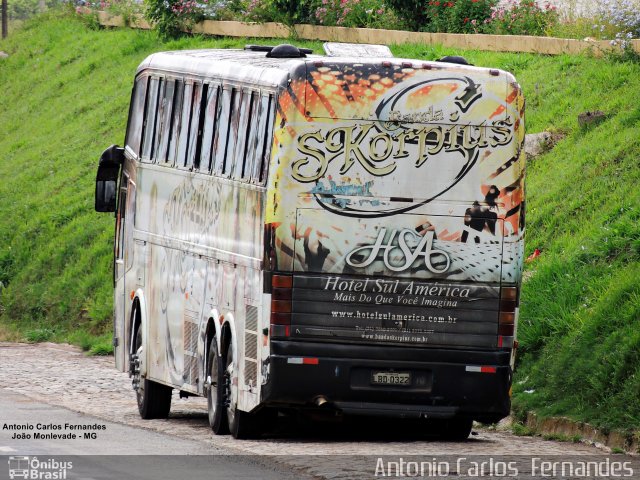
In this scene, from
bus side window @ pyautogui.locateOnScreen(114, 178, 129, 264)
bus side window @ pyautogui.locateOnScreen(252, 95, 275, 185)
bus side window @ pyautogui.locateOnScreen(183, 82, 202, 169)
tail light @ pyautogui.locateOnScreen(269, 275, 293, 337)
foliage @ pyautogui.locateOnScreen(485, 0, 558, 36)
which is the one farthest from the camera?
foliage @ pyautogui.locateOnScreen(485, 0, 558, 36)

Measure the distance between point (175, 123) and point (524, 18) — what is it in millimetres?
11182

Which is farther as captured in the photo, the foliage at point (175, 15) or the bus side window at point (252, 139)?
the foliage at point (175, 15)

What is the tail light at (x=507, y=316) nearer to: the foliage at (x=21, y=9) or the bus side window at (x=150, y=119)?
the bus side window at (x=150, y=119)

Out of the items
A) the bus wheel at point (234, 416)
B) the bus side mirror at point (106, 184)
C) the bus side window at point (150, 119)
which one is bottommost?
the bus wheel at point (234, 416)

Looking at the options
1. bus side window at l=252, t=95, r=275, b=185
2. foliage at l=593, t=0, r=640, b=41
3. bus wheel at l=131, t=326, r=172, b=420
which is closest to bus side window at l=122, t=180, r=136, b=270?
bus wheel at l=131, t=326, r=172, b=420

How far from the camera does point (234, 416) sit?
14922 millimetres

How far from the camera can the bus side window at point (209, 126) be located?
1580 cm

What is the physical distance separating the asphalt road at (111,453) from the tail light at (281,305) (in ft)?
3.67

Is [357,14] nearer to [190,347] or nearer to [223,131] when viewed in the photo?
[190,347]

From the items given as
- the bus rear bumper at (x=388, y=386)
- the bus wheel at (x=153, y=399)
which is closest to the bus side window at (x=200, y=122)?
the bus wheel at (x=153, y=399)

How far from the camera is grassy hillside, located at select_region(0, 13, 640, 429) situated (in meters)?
16.3

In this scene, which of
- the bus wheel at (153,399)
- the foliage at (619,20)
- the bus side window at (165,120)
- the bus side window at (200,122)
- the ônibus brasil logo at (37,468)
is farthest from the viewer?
the foliage at (619,20)

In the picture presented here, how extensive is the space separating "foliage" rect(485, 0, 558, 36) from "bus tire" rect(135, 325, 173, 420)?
11.2 m

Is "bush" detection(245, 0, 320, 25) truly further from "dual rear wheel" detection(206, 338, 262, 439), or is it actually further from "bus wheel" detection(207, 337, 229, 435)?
"dual rear wheel" detection(206, 338, 262, 439)
